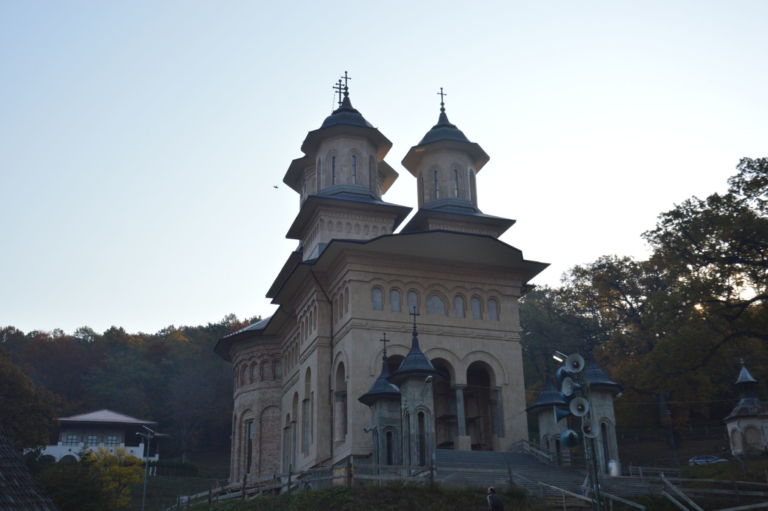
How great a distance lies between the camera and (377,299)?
28.7 metres

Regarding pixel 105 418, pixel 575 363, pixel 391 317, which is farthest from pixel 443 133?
pixel 105 418

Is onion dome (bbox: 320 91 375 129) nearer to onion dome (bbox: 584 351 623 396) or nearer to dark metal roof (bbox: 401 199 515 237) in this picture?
dark metal roof (bbox: 401 199 515 237)

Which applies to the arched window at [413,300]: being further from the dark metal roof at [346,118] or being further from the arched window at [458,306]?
the dark metal roof at [346,118]

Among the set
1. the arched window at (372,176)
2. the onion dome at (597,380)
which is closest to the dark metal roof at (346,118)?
the arched window at (372,176)

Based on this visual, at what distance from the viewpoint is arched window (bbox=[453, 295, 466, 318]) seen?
2959 cm

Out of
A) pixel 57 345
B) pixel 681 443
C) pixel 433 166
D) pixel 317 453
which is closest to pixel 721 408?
pixel 681 443

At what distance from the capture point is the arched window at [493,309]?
98.7 feet

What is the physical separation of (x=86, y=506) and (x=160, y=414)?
134 feet

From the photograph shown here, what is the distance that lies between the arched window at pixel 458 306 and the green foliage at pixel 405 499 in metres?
10.4

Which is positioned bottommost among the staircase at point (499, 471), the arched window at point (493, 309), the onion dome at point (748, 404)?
the staircase at point (499, 471)

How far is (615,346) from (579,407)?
31.1 m

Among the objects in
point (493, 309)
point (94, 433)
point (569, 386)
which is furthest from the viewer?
point (94, 433)

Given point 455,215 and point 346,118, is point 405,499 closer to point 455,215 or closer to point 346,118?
point 455,215

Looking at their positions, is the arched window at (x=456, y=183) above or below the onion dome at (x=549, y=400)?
above
